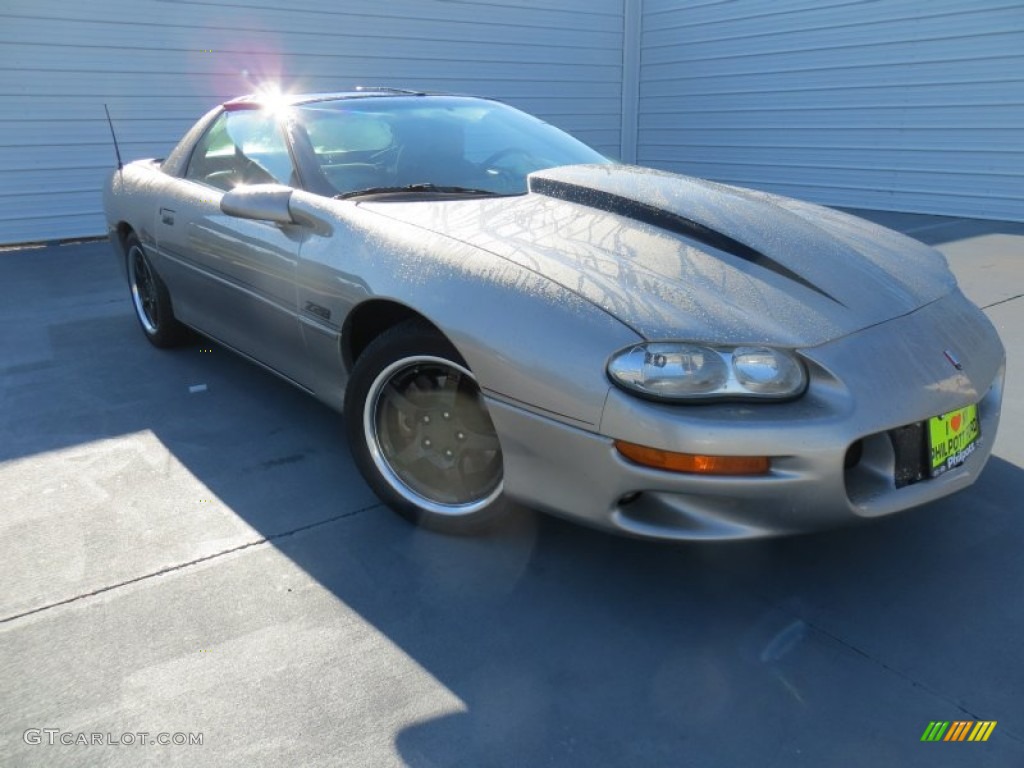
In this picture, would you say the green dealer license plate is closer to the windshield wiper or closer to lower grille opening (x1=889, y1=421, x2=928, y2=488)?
lower grille opening (x1=889, y1=421, x2=928, y2=488)

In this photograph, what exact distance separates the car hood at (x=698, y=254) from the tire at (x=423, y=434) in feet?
1.28

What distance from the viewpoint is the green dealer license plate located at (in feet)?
6.70

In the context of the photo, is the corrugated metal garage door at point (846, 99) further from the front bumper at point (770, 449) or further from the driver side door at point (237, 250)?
the driver side door at point (237, 250)

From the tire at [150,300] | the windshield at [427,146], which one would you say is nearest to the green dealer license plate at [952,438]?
the windshield at [427,146]

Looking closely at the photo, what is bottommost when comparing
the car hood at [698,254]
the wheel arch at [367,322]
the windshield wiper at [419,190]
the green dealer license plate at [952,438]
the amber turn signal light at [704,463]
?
the green dealer license plate at [952,438]

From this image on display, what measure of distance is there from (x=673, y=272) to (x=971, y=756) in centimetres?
130

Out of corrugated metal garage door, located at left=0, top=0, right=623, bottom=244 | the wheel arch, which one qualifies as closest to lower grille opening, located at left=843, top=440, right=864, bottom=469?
the wheel arch

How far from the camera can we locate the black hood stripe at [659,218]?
226 cm

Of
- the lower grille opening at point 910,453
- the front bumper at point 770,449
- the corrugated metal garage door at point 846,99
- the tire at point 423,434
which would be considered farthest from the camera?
the corrugated metal garage door at point 846,99

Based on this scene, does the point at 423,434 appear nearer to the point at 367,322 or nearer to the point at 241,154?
the point at 367,322

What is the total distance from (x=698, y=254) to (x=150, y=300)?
329 centimetres

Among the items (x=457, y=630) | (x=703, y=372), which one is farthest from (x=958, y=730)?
(x=457, y=630)

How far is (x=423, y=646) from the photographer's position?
6.67 feet

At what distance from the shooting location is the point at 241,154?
137 inches
